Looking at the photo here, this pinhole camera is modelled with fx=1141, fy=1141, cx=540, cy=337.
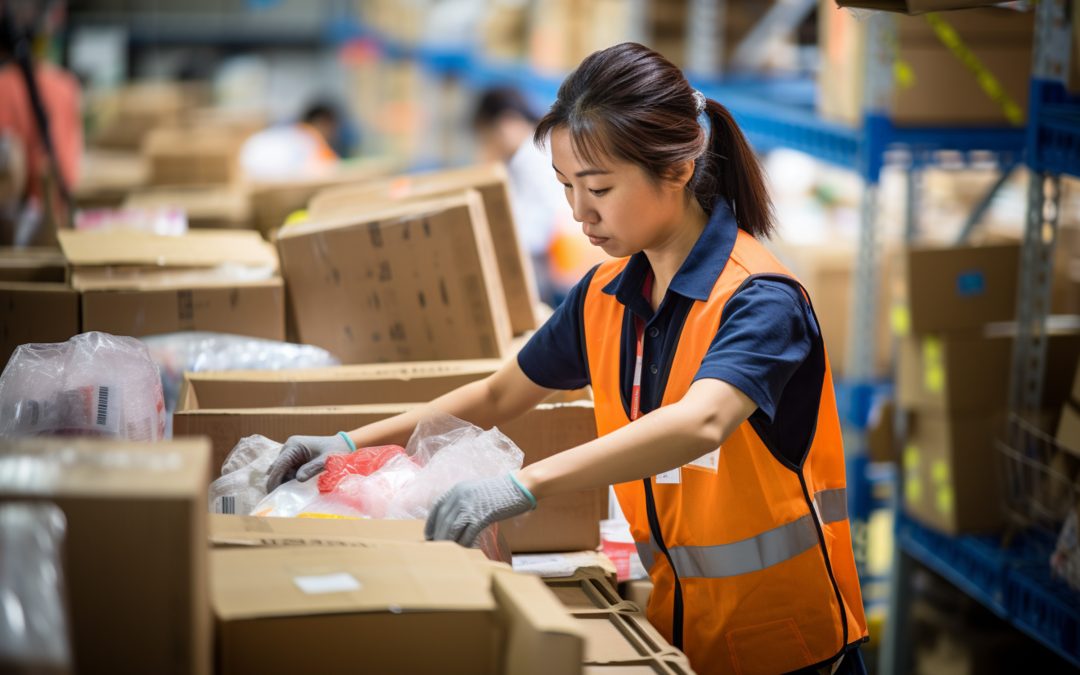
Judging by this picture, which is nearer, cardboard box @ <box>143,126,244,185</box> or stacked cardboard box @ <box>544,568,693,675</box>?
stacked cardboard box @ <box>544,568,693,675</box>

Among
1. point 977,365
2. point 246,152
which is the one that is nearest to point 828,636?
point 977,365

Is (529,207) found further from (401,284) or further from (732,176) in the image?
(732,176)

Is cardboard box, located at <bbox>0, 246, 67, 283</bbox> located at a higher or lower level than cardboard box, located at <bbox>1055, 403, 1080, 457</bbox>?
higher

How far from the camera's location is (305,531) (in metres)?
1.60

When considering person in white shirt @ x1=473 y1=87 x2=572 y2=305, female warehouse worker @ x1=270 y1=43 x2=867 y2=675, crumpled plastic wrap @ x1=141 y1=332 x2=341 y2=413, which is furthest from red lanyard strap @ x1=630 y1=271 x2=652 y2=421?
person in white shirt @ x1=473 y1=87 x2=572 y2=305

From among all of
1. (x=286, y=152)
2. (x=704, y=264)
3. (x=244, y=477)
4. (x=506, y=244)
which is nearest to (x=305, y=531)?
(x=244, y=477)

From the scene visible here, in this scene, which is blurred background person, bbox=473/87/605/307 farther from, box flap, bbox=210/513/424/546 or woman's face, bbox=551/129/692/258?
box flap, bbox=210/513/424/546

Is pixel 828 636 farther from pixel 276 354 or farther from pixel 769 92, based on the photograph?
pixel 769 92

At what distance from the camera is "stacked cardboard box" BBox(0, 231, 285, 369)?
261 centimetres

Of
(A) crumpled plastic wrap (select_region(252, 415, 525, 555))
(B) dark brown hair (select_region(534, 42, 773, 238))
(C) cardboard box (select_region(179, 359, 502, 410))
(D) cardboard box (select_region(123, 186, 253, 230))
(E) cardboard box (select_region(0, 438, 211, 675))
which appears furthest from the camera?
(D) cardboard box (select_region(123, 186, 253, 230))

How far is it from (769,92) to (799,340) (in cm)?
374

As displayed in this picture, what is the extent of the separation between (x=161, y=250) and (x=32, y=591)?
215 cm

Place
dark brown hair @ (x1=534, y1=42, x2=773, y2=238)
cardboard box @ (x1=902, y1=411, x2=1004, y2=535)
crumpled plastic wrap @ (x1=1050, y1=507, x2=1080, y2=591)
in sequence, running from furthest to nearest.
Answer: cardboard box @ (x1=902, y1=411, x2=1004, y2=535) → crumpled plastic wrap @ (x1=1050, y1=507, x2=1080, y2=591) → dark brown hair @ (x1=534, y1=42, x2=773, y2=238)

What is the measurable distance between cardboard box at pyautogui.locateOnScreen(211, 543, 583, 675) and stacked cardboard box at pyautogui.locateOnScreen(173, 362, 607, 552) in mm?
679
